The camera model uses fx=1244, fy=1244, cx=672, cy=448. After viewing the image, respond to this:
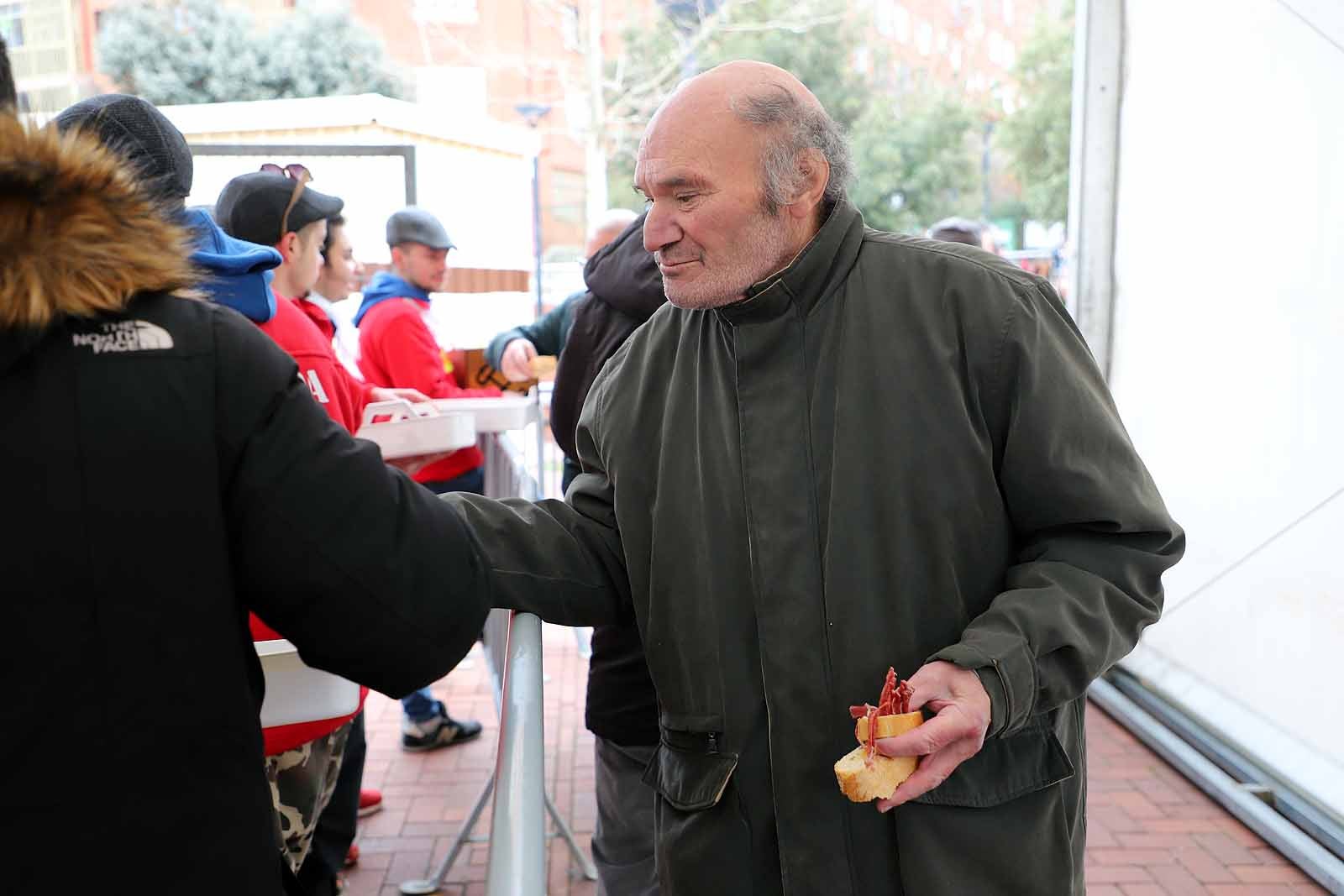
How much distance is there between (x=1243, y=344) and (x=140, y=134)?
3.67 meters

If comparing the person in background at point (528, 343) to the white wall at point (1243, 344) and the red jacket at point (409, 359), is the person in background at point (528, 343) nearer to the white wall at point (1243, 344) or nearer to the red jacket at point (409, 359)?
the red jacket at point (409, 359)

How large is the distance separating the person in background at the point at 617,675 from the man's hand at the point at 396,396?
0.55 metres

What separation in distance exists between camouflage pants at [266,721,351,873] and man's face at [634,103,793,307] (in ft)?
4.12

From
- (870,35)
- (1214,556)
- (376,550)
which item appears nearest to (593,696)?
(376,550)

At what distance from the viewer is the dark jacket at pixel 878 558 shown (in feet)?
5.57

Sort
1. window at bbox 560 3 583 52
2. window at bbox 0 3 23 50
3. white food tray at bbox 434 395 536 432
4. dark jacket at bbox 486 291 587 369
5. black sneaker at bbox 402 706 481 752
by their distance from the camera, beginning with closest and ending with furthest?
window at bbox 0 3 23 50 < white food tray at bbox 434 395 536 432 < dark jacket at bbox 486 291 587 369 < black sneaker at bbox 402 706 481 752 < window at bbox 560 3 583 52

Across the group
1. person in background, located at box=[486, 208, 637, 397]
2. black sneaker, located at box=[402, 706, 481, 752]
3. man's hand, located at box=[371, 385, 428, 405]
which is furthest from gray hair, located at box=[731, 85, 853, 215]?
black sneaker, located at box=[402, 706, 481, 752]

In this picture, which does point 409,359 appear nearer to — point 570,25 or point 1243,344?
point 1243,344

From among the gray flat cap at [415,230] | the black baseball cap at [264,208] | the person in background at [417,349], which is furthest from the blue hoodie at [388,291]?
the black baseball cap at [264,208]

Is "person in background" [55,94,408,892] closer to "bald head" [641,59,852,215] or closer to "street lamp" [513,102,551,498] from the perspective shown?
"bald head" [641,59,852,215]

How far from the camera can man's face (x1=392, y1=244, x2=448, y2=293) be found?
16.3 ft

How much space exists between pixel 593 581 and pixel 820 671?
418mm

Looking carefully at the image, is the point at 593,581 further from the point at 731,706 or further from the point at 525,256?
the point at 525,256

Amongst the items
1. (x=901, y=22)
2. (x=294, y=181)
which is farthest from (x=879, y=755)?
(x=901, y=22)
